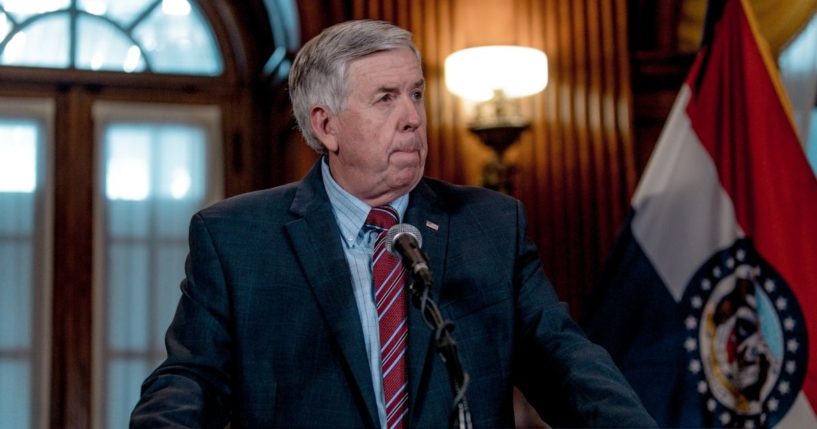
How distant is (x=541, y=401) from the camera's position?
2.00 m

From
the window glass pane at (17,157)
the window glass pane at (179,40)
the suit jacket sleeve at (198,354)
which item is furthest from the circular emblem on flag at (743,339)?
the window glass pane at (17,157)

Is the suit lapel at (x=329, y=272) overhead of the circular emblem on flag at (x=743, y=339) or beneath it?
overhead

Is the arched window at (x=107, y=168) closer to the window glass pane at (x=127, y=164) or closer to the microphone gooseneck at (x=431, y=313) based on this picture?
the window glass pane at (x=127, y=164)

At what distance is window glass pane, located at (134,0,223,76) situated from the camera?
4.62 metres

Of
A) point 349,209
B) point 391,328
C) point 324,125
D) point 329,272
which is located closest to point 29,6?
point 324,125

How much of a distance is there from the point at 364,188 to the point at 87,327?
102 inches

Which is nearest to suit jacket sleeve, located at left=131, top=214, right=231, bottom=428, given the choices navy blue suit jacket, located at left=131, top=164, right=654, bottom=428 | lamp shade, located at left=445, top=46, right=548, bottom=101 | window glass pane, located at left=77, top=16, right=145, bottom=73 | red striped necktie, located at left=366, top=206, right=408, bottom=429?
navy blue suit jacket, located at left=131, top=164, right=654, bottom=428

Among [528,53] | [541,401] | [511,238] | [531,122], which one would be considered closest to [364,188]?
[511,238]

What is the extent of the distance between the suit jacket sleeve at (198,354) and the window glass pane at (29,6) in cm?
281

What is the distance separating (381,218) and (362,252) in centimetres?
8

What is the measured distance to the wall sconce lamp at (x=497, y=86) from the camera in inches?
160

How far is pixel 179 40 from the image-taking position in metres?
4.65

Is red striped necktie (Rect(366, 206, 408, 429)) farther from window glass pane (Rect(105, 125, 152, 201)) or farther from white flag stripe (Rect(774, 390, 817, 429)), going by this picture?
window glass pane (Rect(105, 125, 152, 201))

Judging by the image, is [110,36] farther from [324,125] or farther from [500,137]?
[324,125]
